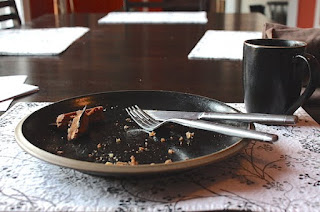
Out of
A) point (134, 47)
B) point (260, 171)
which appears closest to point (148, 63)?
point (134, 47)

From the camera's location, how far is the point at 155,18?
2.01 m

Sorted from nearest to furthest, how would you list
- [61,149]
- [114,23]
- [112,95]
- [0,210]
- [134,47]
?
1. [0,210]
2. [61,149]
3. [112,95]
4. [134,47]
5. [114,23]

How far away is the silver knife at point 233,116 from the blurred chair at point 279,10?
530 cm

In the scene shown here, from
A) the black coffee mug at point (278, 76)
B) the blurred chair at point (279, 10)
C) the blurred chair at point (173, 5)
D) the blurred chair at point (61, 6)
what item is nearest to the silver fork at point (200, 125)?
the black coffee mug at point (278, 76)

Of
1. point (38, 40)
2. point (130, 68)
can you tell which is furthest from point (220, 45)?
point (38, 40)

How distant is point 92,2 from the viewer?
4.82 m

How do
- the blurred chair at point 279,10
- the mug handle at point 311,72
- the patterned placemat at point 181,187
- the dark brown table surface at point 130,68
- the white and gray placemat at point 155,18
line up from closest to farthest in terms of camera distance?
the patterned placemat at point 181,187, the mug handle at point 311,72, the dark brown table surface at point 130,68, the white and gray placemat at point 155,18, the blurred chair at point 279,10

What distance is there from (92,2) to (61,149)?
176 inches

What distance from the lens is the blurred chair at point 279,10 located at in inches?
222

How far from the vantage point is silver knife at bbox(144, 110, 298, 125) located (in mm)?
559

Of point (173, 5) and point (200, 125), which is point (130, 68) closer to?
point (200, 125)

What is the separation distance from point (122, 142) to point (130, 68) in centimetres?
53

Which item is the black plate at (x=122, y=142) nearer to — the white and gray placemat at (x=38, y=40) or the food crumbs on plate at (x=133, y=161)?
the food crumbs on plate at (x=133, y=161)

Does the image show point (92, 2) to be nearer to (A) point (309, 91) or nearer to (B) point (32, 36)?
(B) point (32, 36)
